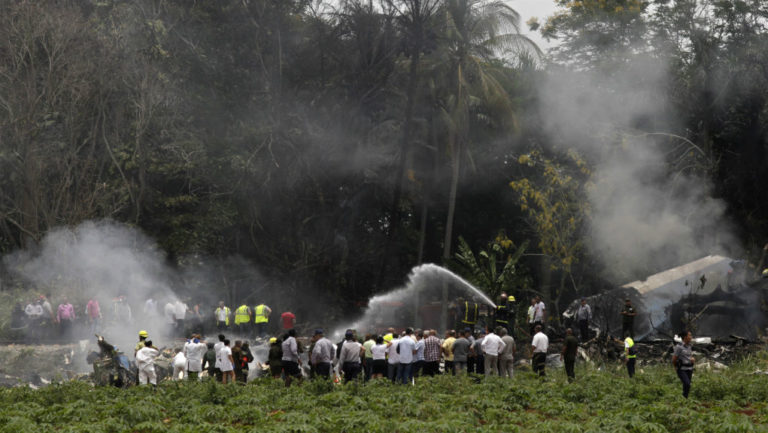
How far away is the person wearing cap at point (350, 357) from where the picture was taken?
1969cm

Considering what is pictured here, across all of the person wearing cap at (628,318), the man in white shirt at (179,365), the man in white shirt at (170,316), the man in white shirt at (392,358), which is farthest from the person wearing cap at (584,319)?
the man in white shirt at (170,316)

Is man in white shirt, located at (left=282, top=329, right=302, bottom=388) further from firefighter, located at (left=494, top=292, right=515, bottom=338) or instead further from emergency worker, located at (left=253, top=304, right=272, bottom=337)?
emergency worker, located at (left=253, top=304, right=272, bottom=337)

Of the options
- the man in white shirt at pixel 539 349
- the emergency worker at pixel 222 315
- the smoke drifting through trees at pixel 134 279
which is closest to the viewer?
the man in white shirt at pixel 539 349

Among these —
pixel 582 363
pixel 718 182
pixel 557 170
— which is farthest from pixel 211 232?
pixel 718 182

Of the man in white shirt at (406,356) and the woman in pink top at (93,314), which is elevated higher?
the woman in pink top at (93,314)

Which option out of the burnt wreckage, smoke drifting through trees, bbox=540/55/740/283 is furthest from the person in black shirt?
smoke drifting through trees, bbox=540/55/740/283

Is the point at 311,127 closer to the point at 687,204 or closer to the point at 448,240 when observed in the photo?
the point at 448,240

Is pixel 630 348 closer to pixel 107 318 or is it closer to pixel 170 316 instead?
pixel 170 316

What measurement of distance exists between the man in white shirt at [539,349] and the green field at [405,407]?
160 centimetres

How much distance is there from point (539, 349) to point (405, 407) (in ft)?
23.4

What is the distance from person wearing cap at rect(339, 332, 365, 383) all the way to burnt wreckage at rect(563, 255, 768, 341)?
10775mm

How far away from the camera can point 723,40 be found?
3644 centimetres

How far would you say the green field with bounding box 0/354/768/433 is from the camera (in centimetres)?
1357

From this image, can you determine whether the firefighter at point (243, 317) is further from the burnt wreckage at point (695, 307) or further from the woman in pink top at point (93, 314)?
the burnt wreckage at point (695, 307)
